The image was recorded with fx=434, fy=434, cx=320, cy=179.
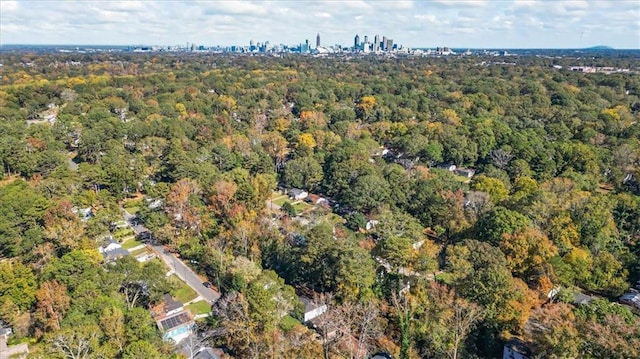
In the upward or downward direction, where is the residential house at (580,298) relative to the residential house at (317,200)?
upward

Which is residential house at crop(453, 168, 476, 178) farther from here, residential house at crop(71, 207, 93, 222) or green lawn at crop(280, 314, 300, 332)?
residential house at crop(71, 207, 93, 222)

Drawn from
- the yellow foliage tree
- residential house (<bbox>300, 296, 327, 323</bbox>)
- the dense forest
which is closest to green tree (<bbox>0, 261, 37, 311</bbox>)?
the dense forest

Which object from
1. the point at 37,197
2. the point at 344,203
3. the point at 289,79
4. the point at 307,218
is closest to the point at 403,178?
the point at 344,203

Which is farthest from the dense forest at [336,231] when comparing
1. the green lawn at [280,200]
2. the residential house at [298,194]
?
the green lawn at [280,200]

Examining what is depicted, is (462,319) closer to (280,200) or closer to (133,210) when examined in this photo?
(280,200)

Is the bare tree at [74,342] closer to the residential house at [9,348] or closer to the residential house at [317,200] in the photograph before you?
the residential house at [9,348]

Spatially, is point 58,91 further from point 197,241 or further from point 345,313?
point 345,313
